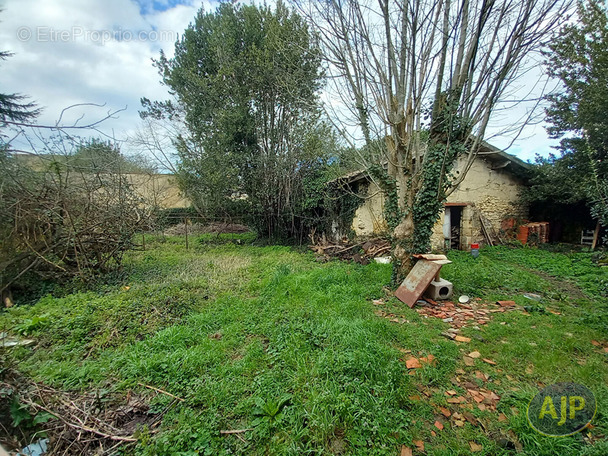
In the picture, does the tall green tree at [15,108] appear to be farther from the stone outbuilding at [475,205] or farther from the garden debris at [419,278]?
the stone outbuilding at [475,205]

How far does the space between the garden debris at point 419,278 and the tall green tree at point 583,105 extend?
618 centimetres

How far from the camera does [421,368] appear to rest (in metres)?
2.57

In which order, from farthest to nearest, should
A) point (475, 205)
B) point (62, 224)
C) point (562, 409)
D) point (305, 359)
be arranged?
point (475, 205)
point (62, 224)
point (305, 359)
point (562, 409)

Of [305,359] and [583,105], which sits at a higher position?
[583,105]

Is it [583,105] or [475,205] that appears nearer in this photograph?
[583,105]

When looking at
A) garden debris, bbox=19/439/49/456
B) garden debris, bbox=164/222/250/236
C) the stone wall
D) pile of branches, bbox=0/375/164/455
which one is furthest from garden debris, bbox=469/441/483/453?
garden debris, bbox=164/222/250/236

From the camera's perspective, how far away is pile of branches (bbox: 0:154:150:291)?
4.34m

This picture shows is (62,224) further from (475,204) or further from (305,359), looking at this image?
(475,204)

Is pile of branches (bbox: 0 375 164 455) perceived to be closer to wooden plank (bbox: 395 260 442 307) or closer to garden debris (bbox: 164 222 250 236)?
wooden plank (bbox: 395 260 442 307)

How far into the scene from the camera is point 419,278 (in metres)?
4.36

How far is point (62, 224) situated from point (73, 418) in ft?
15.0

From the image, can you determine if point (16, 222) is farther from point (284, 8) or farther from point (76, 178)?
point (284, 8)

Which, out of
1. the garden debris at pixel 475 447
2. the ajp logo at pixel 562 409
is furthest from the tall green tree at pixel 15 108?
the ajp logo at pixel 562 409

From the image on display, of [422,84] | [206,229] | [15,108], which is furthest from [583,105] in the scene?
[206,229]
